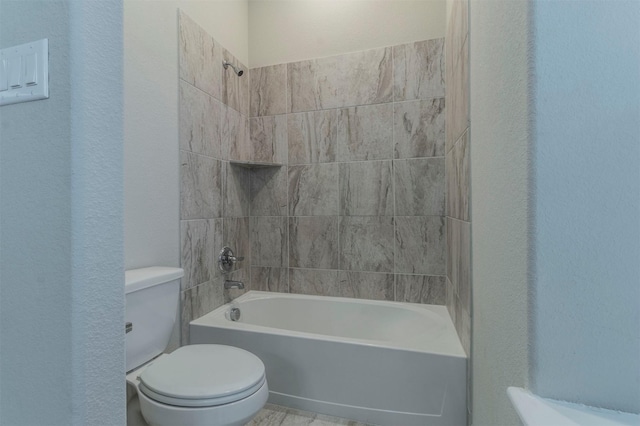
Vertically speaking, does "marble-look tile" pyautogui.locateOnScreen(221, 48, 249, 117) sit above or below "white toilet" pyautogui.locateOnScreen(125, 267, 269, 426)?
above

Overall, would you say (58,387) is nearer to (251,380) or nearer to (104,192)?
(104,192)

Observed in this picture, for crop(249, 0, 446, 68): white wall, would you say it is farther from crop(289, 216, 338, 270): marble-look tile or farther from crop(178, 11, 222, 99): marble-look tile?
crop(289, 216, 338, 270): marble-look tile

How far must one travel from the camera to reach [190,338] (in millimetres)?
1688

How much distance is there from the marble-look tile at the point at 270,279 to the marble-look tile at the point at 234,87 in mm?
1178

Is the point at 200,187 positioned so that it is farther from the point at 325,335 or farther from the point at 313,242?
the point at 325,335

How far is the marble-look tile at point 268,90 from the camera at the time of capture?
222 centimetres

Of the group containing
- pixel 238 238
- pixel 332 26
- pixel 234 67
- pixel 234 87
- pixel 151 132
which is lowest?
pixel 238 238

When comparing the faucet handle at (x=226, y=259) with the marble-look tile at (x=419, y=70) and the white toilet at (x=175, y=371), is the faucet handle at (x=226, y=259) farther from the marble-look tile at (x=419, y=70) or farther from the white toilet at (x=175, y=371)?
the marble-look tile at (x=419, y=70)

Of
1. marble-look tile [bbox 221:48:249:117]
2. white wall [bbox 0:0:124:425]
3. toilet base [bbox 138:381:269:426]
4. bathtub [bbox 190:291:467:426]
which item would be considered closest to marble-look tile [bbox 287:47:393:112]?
marble-look tile [bbox 221:48:249:117]

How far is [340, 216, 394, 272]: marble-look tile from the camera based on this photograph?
6.59 feet

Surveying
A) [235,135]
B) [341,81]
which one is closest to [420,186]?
[341,81]

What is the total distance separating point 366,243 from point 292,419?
1.09m

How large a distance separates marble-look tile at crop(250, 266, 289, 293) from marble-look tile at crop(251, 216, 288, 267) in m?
0.04

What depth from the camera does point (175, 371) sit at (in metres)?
1.14
